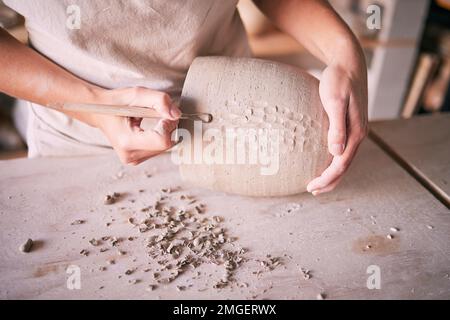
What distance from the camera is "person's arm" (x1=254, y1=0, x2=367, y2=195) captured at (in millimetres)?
687

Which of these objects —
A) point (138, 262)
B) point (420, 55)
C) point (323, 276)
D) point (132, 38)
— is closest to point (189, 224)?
point (138, 262)

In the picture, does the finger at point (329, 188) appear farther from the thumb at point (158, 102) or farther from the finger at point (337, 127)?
the thumb at point (158, 102)

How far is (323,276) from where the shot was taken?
61cm

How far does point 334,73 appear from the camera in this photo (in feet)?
2.34

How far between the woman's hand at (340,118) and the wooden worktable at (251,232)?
78 mm

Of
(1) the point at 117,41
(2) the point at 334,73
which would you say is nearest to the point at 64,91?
(1) the point at 117,41

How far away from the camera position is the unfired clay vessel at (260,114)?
0.69 m

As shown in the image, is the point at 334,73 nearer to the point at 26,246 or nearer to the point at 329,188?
the point at 329,188

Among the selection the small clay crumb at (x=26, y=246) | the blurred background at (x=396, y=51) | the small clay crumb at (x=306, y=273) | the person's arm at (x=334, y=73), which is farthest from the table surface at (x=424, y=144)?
the blurred background at (x=396, y=51)

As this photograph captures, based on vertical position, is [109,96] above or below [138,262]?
above

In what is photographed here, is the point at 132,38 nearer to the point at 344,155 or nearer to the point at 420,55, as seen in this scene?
the point at 344,155
